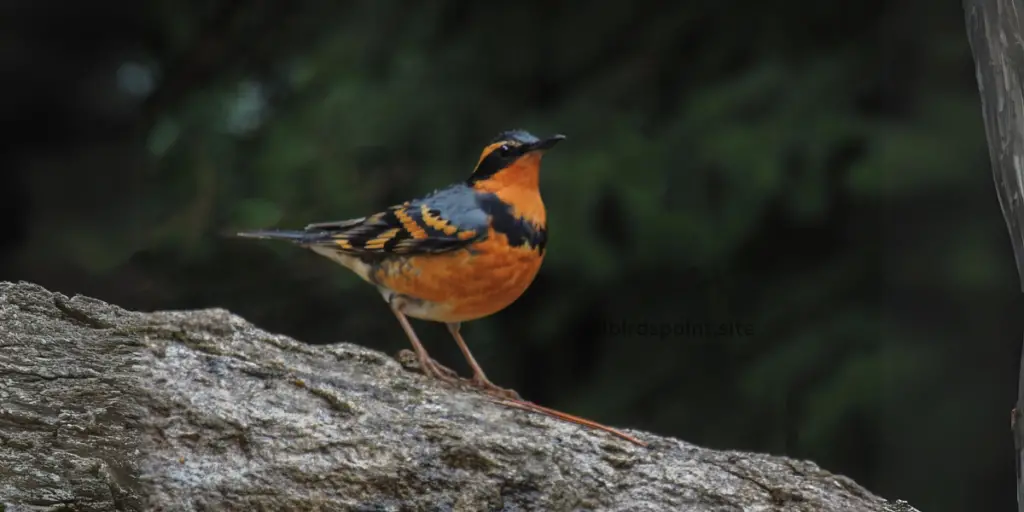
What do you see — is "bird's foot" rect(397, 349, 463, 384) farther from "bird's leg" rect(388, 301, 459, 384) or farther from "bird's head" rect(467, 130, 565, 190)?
"bird's head" rect(467, 130, 565, 190)

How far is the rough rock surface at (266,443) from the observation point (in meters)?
2.60

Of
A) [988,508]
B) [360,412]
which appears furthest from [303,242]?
[988,508]

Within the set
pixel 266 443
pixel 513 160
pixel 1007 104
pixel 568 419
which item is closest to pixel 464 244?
pixel 513 160

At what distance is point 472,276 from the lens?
3.21 meters

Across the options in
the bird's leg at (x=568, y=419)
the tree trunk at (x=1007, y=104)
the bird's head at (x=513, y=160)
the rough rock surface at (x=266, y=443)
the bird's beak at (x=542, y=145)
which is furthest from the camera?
the bird's head at (x=513, y=160)

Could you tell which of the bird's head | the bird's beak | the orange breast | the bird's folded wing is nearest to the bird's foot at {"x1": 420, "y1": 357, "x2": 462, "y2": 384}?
the orange breast

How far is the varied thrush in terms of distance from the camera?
3223mm

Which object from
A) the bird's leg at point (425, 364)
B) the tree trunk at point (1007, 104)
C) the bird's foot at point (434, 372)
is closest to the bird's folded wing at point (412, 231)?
the bird's leg at point (425, 364)

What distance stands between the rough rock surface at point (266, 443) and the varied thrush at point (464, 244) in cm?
23

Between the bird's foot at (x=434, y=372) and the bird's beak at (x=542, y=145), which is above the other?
the bird's beak at (x=542, y=145)

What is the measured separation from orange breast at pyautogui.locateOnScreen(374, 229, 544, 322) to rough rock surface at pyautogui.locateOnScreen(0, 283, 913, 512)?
28 cm

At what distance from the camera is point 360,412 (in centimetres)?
286

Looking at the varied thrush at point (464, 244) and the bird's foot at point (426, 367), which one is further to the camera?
the bird's foot at point (426, 367)

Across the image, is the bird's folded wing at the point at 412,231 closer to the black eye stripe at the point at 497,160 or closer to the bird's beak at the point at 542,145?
the black eye stripe at the point at 497,160
